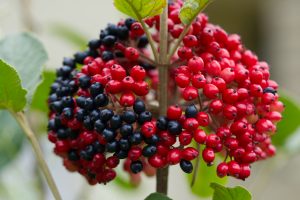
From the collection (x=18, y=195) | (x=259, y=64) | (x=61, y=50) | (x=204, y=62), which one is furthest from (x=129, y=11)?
(x=61, y=50)

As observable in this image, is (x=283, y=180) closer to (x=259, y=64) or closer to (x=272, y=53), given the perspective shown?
(x=272, y=53)

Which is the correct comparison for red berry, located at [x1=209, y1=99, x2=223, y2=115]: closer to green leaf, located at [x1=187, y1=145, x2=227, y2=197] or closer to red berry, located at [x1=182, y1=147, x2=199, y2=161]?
red berry, located at [x1=182, y1=147, x2=199, y2=161]

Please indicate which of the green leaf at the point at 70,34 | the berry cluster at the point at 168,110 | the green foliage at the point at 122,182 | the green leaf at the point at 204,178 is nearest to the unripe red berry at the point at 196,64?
the berry cluster at the point at 168,110

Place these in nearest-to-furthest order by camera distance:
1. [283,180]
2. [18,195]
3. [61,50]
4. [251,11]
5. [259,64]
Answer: [259,64] → [18,195] → [61,50] → [283,180] → [251,11]

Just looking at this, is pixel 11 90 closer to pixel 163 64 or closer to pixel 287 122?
pixel 163 64

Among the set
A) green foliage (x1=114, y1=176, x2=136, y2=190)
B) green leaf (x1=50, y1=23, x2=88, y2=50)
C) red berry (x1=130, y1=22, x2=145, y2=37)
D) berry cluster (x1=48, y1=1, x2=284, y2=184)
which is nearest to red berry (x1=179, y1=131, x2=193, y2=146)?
berry cluster (x1=48, y1=1, x2=284, y2=184)

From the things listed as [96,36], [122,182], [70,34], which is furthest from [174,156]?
[96,36]

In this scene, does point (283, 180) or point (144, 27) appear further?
point (283, 180)
